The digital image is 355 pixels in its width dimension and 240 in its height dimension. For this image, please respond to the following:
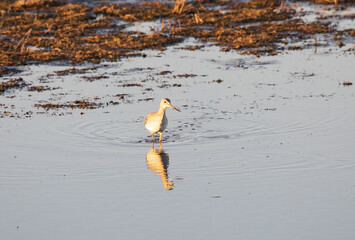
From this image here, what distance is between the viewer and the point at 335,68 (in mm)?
23188

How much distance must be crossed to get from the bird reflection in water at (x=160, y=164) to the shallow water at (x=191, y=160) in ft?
0.10

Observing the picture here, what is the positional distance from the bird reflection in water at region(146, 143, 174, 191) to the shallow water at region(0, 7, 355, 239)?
0.03 metres

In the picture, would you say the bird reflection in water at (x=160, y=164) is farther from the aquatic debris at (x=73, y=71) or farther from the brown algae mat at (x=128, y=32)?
the brown algae mat at (x=128, y=32)

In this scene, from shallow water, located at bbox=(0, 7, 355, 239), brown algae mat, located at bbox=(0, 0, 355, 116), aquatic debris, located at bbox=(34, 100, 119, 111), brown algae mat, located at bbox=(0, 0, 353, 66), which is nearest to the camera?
shallow water, located at bbox=(0, 7, 355, 239)

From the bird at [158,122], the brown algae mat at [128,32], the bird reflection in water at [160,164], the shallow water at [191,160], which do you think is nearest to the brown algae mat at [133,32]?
the brown algae mat at [128,32]

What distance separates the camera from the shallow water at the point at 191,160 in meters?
10.5

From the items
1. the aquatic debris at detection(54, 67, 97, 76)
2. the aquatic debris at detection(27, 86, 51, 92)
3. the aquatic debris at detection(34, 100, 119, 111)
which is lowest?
the aquatic debris at detection(54, 67, 97, 76)

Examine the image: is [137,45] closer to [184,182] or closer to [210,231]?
[184,182]

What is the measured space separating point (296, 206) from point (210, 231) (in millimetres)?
1911

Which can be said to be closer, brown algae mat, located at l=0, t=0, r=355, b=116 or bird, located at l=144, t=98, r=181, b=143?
bird, located at l=144, t=98, r=181, b=143

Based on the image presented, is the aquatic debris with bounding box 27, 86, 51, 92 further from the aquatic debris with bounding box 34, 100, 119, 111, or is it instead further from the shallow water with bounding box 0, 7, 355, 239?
the aquatic debris with bounding box 34, 100, 119, 111

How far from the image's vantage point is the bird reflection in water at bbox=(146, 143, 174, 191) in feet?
41.1

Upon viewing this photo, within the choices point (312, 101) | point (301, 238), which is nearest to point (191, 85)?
point (312, 101)

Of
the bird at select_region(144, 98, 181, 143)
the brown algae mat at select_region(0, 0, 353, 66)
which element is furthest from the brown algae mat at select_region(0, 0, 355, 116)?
the bird at select_region(144, 98, 181, 143)
